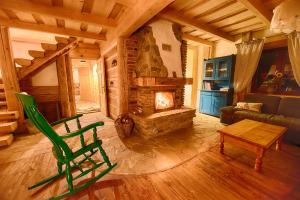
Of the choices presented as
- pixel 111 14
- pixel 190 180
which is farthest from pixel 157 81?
pixel 190 180

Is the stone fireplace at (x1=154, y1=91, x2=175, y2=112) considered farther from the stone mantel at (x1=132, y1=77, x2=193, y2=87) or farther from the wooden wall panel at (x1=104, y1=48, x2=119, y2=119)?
the wooden wall panel at (x1=104, y1=48, x2=119, y2=119)

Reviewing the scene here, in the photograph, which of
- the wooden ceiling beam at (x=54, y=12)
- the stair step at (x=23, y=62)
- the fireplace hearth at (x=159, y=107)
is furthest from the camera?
the stair step at (x=23, y=62)

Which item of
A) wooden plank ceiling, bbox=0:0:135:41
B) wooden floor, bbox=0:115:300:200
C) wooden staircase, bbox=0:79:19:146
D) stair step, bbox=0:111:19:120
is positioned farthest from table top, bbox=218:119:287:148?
stair step, bbox=0:111:19:120

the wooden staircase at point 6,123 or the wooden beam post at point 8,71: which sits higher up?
the wooden beam post at point 8,71

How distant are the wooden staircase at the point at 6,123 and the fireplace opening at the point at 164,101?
2914 millimetres

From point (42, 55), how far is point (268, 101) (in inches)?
223

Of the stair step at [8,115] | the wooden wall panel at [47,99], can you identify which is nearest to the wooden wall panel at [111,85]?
the wooden wall panel at [47,99]

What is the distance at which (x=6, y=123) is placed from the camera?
8.79 feet

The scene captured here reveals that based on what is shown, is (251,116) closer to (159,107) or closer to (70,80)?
(159,107)

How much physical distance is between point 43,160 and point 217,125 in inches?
145

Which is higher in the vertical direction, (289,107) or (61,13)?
(61,13)

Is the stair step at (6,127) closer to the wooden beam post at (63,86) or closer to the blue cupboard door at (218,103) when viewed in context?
the wooden beam post at (63,86)

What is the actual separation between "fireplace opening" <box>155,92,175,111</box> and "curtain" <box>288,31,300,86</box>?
2.65 m

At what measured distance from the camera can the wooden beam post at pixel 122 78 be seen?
2949 millimetres
